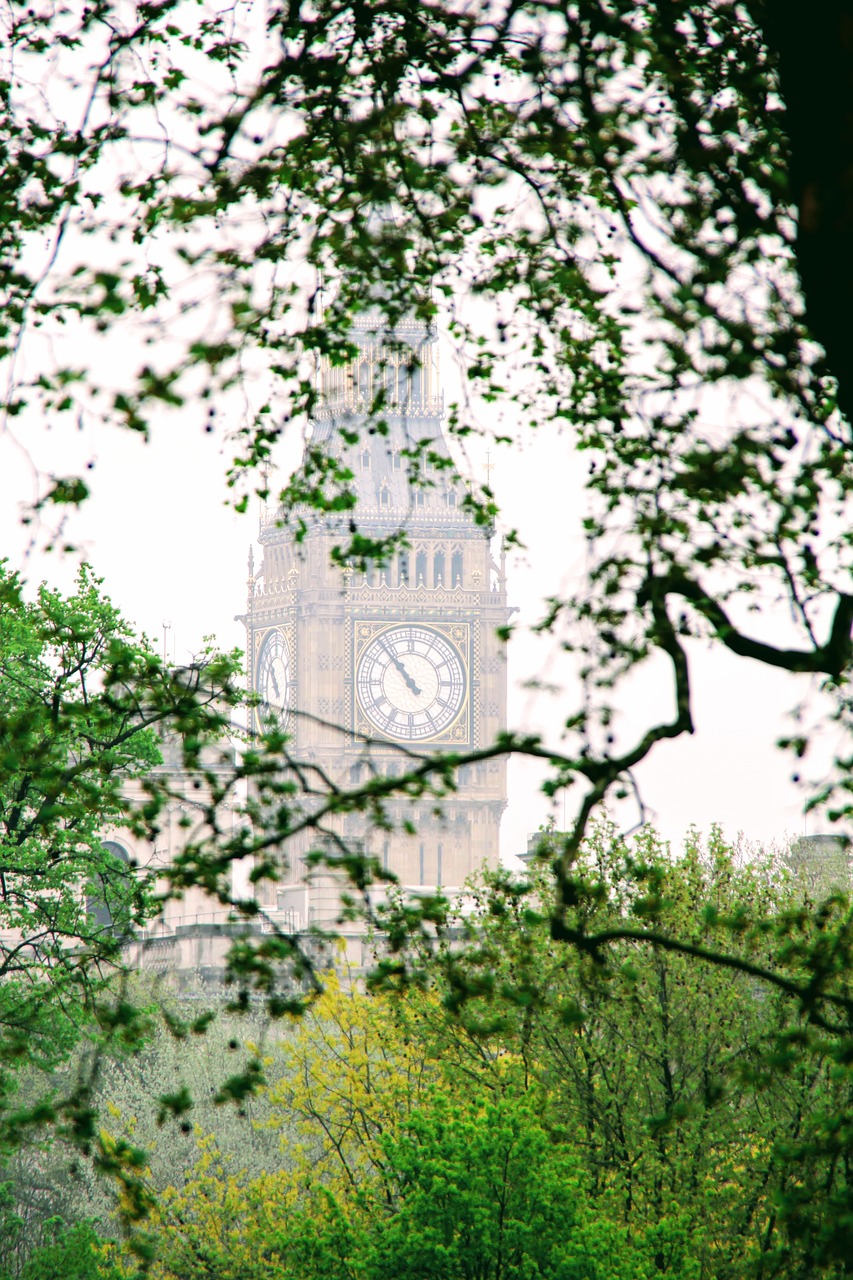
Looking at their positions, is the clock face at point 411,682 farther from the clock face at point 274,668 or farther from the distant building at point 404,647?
the clock face at point 274,668

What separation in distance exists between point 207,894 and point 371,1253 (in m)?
13.4

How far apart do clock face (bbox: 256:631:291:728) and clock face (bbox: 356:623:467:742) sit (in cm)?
482

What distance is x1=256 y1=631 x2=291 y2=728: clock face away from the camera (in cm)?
12062

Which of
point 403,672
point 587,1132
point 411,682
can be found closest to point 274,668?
point 403,672

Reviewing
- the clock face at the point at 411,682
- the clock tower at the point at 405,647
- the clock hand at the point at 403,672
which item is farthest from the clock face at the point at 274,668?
the clock hand at the point at 403,672

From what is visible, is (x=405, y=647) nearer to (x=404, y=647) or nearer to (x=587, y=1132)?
(x=404, y=647)

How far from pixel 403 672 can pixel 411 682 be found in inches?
34.9

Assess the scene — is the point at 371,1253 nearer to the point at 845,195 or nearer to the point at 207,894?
the point at 207,894

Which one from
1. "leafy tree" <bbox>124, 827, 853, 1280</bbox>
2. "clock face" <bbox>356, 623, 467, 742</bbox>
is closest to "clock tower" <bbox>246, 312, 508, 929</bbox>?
"clock face" <bbox>356, 623, 467, 742</bbox>

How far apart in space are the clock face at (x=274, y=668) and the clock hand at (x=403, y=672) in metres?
5.97

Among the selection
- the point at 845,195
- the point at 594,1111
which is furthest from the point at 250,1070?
the point at 594,1111

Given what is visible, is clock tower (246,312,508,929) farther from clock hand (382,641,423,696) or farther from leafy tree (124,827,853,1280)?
leafy tree (124,827,853,1280)

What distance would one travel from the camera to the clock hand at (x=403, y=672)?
4646 inches

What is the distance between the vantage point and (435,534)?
121 m
